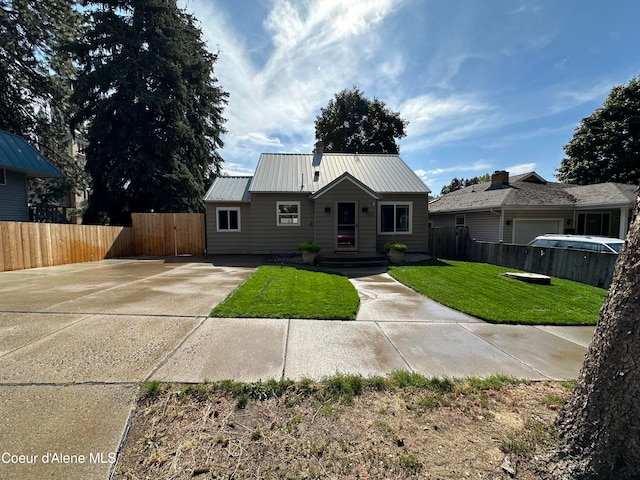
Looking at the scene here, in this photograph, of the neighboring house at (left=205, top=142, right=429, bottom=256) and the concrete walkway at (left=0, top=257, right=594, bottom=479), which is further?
the neighboring house at (left=205, top=142, right=429, bottom=256)

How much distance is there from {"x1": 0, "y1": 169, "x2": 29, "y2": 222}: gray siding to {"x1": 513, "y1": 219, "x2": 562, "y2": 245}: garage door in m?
24.2

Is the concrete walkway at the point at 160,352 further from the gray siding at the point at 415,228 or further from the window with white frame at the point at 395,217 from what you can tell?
the window with white frame at the point at 395,217

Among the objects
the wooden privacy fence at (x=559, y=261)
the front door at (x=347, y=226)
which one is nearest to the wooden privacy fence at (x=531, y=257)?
the wooden privacy fence at (x=559, y=261)

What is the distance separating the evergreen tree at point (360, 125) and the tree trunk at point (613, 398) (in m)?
31.6

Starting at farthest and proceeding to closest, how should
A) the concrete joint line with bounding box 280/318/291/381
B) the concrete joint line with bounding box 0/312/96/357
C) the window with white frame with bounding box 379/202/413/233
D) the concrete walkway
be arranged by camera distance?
the window with white frame with bounding box 379/202/413/233, the concrete joint line with bounding box 0/312/96/357, the concrete joint line with bounding box 280/318/291/381, the concrete walkway

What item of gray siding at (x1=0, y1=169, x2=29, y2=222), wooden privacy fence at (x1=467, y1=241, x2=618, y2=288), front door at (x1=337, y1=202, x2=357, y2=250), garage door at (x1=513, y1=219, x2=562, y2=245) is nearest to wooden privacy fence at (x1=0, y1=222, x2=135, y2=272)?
gray siding at (x1=0, y1=169, x2=29, y2=222)

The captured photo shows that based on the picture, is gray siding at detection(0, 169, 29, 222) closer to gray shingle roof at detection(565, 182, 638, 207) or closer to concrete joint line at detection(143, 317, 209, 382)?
concrete joint line at detection(143, 317, 209, 382)

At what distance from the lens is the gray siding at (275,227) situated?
13.2 m

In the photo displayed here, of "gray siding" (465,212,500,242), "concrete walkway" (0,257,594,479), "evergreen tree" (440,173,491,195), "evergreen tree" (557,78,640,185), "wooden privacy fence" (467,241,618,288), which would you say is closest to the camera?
"concrete walkway" (0,257,594,479)

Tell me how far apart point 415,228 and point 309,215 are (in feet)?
16.7

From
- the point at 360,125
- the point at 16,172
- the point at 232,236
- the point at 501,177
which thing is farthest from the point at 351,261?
the point at 360,125

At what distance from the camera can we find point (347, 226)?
12461mm

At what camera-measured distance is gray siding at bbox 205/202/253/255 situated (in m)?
13.9

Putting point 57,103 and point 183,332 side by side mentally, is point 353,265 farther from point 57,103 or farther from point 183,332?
point 57,103
